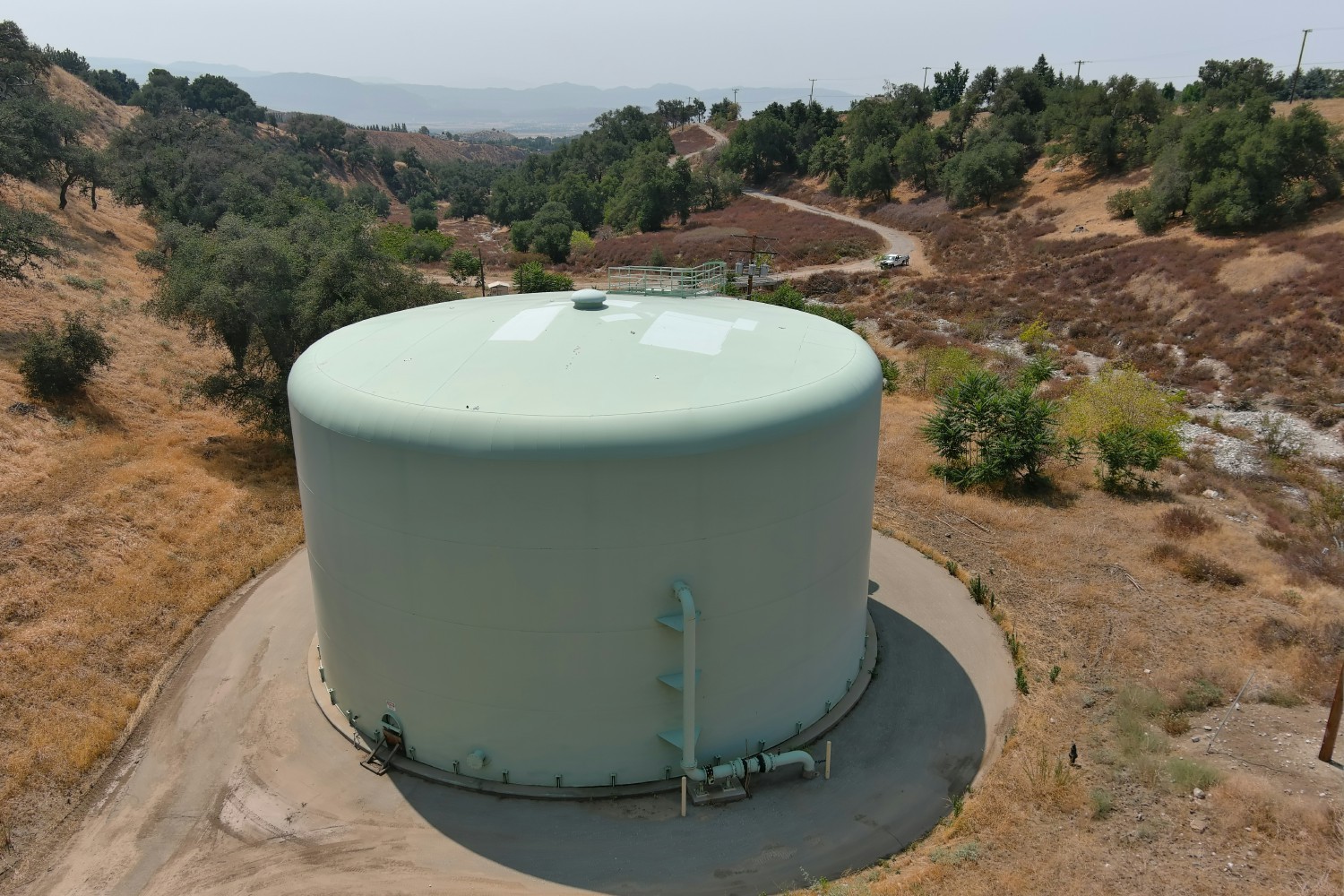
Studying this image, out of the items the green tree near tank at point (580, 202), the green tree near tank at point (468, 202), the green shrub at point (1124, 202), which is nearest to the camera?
the green shrub at point (1124, 202)

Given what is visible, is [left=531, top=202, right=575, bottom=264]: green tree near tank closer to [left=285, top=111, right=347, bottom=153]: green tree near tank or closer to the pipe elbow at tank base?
[left=285, top=111, right=347, bottom=153]: green tree near tank

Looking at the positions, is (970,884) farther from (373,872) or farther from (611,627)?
(373,872)

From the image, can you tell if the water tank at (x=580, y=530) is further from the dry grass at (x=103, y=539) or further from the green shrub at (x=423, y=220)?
the green shrub at (x=423, y=220)

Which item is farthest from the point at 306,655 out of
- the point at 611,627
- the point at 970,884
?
the point at 970,884

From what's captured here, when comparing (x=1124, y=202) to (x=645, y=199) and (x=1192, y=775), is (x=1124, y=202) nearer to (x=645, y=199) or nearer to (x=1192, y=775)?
(x=645, y=199)

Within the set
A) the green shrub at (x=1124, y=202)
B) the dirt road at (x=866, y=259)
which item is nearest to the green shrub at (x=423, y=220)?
the dirt road at (x=866, y=259)

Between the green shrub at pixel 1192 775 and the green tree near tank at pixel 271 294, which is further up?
the green tree near tank at pixel 271 294
